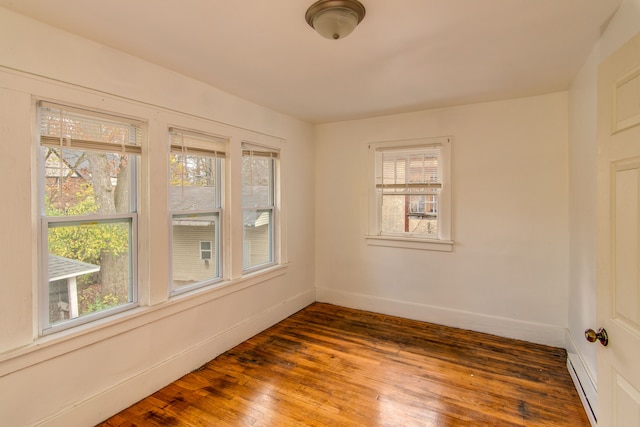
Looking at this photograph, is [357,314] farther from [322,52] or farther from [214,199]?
[322,52]

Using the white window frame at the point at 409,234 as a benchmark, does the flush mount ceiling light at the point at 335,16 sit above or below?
above

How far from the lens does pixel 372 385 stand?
2.36 meters

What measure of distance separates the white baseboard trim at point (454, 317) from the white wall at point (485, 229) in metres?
0.01

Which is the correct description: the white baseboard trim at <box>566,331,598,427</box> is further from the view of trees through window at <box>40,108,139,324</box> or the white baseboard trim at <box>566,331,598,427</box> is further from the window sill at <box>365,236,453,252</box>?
the view of trees through window at <box>40,108,139,324</box>

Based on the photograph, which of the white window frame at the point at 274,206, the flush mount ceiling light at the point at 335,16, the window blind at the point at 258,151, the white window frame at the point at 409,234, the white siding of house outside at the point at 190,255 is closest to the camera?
the flush mount ceiling light at the point at 335,16

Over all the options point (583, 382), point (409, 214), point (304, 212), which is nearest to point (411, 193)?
point (409, 214)

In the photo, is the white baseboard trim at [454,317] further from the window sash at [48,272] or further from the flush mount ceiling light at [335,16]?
the flush mount ceiling light at [335,16]

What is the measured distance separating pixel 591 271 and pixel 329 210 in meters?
2.75

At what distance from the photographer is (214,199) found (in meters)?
2.90

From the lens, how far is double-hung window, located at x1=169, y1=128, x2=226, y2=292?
8.31 ft

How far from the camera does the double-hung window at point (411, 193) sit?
11.3ft

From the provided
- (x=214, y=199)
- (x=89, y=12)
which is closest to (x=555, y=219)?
(x=214, y=199)

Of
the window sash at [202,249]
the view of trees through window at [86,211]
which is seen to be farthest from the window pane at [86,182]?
the window sash at [202,249]

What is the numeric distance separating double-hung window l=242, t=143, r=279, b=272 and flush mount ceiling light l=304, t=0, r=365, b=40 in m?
1.70
